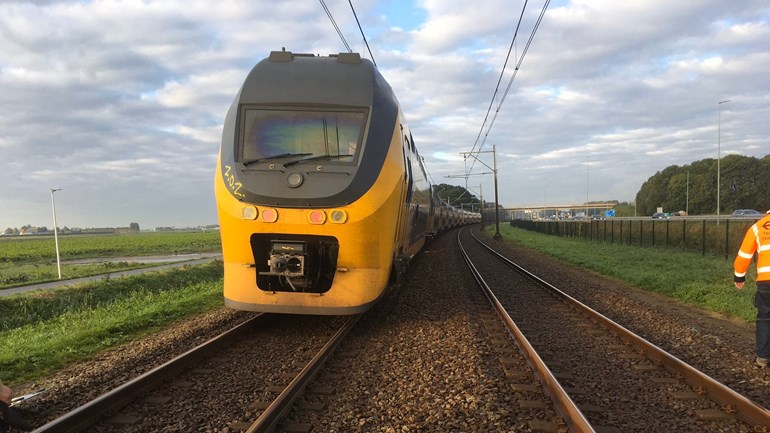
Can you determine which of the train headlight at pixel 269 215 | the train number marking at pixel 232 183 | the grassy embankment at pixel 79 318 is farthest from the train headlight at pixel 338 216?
the grassy embankment at pixel 79 318

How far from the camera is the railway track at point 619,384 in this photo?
4.07 m

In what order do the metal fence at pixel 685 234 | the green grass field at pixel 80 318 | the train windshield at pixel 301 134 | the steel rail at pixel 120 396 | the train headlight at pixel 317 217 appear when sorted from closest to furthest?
1. the steel rail at pixel 120 396
2. the train headlight at pixel 317 217
3. the green grass field at pixel 80 318
4. the train windshield at pixel 301 134
5. the metal fence at pixel 685 234

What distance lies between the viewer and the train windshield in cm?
646

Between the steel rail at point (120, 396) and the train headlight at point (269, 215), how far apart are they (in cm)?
157

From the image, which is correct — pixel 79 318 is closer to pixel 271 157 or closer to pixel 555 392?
pixel 271 157

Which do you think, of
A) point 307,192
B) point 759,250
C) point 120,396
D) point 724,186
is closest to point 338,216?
point 307,192

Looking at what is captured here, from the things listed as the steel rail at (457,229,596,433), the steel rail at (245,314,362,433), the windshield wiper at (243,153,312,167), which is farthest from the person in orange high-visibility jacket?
the windshield wiper at (243,153,312,167)

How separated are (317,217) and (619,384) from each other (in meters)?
3.79

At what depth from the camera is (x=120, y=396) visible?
4289mm

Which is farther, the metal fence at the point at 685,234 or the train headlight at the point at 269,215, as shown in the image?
the metal fence at the point at 685,234

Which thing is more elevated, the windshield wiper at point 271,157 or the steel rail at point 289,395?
the windshield wiper at point 271,157

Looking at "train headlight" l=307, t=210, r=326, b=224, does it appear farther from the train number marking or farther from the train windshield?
the train number marking

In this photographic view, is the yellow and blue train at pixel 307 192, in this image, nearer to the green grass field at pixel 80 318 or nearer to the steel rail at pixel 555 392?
the steel rail at pixel 555 392

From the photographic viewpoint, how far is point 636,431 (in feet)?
13.0
